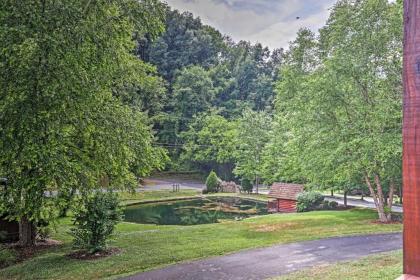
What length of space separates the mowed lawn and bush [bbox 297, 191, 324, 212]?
117 inches

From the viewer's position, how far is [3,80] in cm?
770

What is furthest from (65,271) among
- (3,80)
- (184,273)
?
(3,80)

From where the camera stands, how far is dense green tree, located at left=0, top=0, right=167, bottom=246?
24.9 ft

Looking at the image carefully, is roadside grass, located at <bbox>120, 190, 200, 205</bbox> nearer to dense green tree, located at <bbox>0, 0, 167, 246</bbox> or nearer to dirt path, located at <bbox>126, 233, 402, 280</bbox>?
dense green tree, located at <bbox>0, 0, 167, 246</bbox>

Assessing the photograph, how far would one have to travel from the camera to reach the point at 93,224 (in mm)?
9406

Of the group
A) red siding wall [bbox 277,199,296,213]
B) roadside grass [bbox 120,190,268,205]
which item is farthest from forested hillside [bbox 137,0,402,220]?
roadside grass [bbox 120,190,268,205]

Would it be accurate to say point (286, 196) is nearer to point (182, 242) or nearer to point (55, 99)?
point (182, 242)

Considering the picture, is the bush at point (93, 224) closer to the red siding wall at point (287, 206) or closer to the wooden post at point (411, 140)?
the wooden post at point (411, 140)

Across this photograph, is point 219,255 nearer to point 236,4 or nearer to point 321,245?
point 321,245

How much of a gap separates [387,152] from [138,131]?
8182 mm

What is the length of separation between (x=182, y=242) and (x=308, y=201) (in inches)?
400

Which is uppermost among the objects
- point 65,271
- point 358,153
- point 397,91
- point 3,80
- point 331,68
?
point 331,68

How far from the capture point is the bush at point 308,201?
1908cm

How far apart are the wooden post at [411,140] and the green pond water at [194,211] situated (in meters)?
17.9
